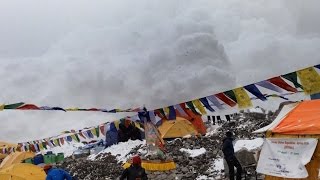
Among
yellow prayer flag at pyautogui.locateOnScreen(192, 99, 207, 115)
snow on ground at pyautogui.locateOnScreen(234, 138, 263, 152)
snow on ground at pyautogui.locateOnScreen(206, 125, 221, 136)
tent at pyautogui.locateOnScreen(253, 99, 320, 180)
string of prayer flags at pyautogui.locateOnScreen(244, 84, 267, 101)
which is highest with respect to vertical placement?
string of prayer flags at pyautogui.locateOnScreen(244, 84, 267, 101)

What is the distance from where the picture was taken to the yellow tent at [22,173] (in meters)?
15.8

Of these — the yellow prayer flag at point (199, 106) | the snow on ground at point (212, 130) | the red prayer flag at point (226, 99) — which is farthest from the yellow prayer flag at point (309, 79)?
the snow on ground at point (212, 130)

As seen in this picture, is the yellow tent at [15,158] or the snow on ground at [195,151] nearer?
the snow on ground at [195,151]

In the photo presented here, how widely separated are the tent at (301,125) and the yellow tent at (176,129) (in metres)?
14.7

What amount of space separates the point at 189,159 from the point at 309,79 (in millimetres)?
8817

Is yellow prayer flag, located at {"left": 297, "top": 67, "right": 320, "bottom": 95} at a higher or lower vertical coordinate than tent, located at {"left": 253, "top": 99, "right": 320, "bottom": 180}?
higher

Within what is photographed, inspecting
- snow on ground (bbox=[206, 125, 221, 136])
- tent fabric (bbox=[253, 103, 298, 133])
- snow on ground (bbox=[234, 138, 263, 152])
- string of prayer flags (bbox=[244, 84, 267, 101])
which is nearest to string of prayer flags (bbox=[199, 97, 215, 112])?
string of prayer flags (bbox=[244, 84, 267, 101])

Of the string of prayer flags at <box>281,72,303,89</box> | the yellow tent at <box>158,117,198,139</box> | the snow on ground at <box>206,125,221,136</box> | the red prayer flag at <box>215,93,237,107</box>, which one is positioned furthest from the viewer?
the yellow tent at <box>158,117,198,139</box>

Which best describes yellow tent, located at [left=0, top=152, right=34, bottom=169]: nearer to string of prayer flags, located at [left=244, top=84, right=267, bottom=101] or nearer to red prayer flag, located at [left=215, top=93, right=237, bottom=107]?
red prayer flag, located at [left=215, top=93, right=237, bottom=107]

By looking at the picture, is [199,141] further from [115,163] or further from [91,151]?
[91,151]

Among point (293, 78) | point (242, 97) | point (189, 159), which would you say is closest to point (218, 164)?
point (189, 159)

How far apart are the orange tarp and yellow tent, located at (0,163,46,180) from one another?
9.97 m

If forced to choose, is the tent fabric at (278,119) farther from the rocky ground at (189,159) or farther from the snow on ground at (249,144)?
the snow on ground at (249,144)

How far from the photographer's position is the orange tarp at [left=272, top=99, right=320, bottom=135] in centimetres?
914
